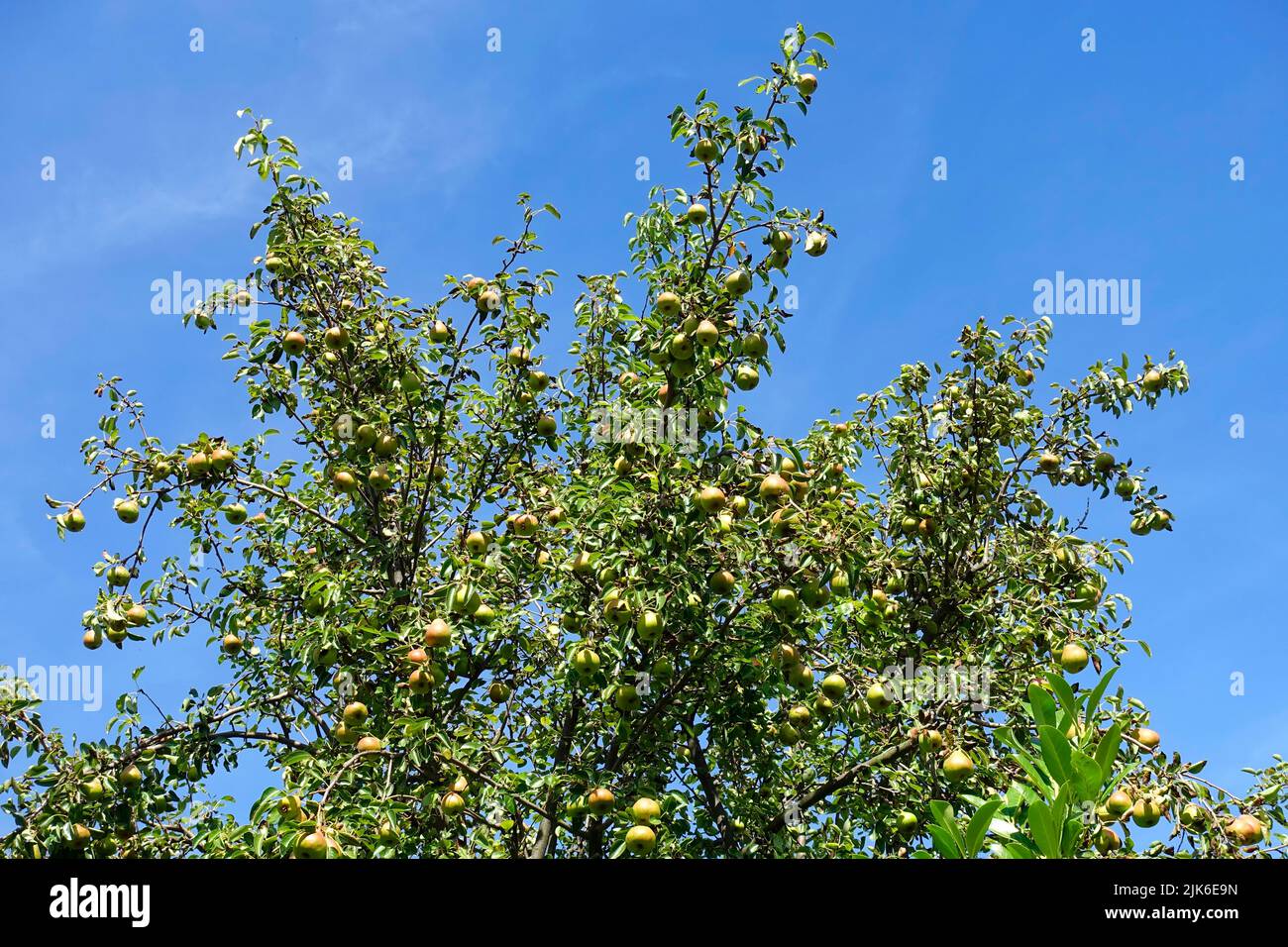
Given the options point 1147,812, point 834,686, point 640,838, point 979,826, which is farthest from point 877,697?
point 979,826

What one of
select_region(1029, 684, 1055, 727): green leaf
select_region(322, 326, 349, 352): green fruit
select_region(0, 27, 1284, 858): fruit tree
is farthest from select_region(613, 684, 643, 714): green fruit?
select_region(1029, 684, 1055, 727): green leaf

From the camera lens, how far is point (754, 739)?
6.57 meters

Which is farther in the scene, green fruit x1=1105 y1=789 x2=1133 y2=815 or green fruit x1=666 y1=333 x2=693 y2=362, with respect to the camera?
green fruit x1=666 y1=333 x2=693 y2=362

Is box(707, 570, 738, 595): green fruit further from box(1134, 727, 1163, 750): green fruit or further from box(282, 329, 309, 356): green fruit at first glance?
box(282, 329, 309, 356): green fruit

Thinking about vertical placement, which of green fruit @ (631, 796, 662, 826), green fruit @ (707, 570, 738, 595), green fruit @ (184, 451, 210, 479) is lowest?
green fruit @ (631, 796, 662, 826)

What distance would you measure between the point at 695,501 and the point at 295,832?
2.55 meters

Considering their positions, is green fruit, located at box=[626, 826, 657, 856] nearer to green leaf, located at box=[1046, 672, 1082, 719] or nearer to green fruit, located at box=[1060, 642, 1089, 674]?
green fruit, located at box=[1060, 642, 1089, 674]

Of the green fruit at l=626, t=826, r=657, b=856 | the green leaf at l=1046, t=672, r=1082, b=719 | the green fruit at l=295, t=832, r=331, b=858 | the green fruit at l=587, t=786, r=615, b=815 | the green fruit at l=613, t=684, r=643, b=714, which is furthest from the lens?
the green fruit at l=613, t=684, r=643, b=714

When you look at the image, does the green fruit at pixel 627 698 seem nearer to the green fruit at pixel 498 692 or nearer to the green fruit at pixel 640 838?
the green fruit at pixel 640 838

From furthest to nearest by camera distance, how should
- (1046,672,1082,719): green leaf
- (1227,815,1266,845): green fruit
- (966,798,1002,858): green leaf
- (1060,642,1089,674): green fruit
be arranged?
(1060,642,1089,674): green fruit < (1227,815,1266,845): green fruit < (966,798,1002,858): green leaf < (1046,672,1082,719): green leaf

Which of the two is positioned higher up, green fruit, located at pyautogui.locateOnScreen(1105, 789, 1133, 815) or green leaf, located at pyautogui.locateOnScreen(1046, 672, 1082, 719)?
green leaf, located at pyautogui.locateOnScreen(1046, 672, 1082, 719)

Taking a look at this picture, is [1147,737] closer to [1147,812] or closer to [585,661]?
[1147,812]
